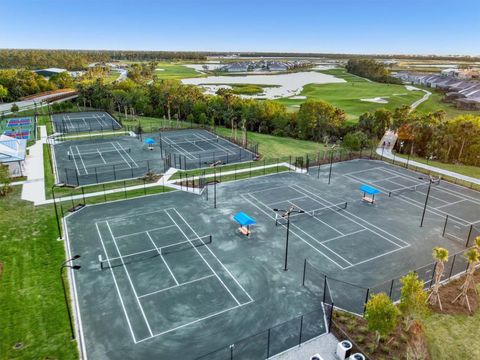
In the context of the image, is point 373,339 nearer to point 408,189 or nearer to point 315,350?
point 315,350

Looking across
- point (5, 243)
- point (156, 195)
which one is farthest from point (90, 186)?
point (5, 243)

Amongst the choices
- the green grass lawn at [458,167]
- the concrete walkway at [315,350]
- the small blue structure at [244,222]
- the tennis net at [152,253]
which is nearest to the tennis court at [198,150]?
the small blue structure at [244,222]

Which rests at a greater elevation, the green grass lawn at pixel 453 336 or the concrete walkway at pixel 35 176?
the concrete walkway at pixel 35 176

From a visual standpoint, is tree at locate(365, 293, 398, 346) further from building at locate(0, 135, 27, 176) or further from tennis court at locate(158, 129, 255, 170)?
building at locate(0, 135, 27, 176)

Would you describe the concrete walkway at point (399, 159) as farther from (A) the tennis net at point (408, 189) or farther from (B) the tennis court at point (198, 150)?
(B) the tennis court at point (198, 150)

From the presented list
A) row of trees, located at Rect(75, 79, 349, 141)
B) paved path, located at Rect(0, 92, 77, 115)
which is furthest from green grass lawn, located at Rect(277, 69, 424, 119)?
paved path, located at Rect(0, 92, 77, 115)

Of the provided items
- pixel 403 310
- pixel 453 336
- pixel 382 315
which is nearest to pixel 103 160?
pixel 382 315

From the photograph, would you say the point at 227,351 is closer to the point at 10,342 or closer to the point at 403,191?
the point at 10,342
